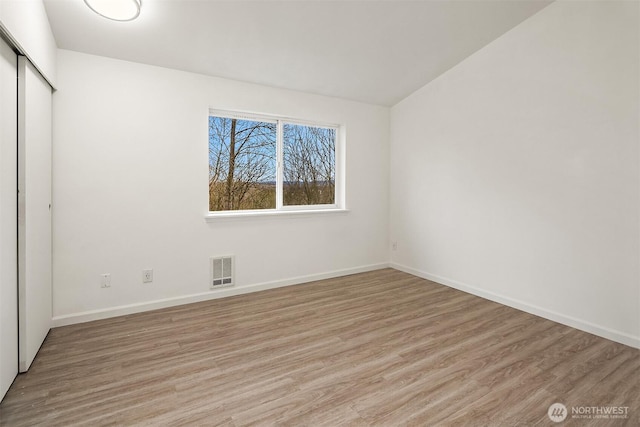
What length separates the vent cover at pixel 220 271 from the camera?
3408 mm

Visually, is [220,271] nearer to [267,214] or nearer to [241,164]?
[267,214]

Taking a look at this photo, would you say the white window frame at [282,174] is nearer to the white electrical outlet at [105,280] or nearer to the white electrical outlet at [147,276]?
the white electrical outlet at [147,276]

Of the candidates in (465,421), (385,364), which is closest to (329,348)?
(385,364)

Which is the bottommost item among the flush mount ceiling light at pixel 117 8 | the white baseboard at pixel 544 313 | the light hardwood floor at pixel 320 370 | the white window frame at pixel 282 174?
the light hardwood floor at pixel 320 370

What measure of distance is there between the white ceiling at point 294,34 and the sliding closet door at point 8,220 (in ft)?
2.63

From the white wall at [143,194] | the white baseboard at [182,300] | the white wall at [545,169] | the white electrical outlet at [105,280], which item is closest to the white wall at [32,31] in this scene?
the white wall at [143,194]

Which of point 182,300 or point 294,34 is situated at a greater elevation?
point 294,34

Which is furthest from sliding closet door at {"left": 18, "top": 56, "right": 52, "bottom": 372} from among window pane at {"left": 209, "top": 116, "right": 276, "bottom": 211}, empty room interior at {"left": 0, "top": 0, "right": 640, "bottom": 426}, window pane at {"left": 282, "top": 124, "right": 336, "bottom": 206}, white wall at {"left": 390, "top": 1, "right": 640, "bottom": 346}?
white wall at {"left": 390, "top": 1, "right": 640, "bottom": 346}

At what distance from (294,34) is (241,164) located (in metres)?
1.47

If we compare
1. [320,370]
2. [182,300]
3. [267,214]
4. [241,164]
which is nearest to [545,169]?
[320,370]

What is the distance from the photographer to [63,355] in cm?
228

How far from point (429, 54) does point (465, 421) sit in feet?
10.5

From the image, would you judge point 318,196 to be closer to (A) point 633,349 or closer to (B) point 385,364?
(B) point 385,364

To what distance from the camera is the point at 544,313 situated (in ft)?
9.84
